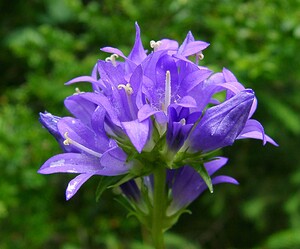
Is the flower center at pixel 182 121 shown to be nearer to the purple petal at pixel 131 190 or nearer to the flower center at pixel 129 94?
the flower center at pixel 129 94

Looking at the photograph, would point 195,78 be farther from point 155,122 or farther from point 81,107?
point 81,107

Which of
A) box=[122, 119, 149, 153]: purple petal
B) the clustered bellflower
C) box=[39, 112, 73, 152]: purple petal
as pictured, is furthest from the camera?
box=[39, 112, 73, 152]: purple petal

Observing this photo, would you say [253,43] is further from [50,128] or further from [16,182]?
[50,128]

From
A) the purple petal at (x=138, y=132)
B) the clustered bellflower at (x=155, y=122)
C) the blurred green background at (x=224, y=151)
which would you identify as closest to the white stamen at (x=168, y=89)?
the clustered bellflower at (x=155, y=122)

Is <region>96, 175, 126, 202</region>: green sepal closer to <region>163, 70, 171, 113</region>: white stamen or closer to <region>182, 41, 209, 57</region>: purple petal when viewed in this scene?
<region>163, 70, 171, 113</region>: white stamen

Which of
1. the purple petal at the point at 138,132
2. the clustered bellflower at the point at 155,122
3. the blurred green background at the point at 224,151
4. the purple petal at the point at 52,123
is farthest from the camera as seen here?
the blurred green background at the point at 224,151

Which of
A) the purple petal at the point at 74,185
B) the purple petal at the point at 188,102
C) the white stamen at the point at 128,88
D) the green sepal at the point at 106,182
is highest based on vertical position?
the white stamen at the point at 128,88

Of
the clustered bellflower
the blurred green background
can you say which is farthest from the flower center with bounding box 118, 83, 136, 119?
the blurred green background
